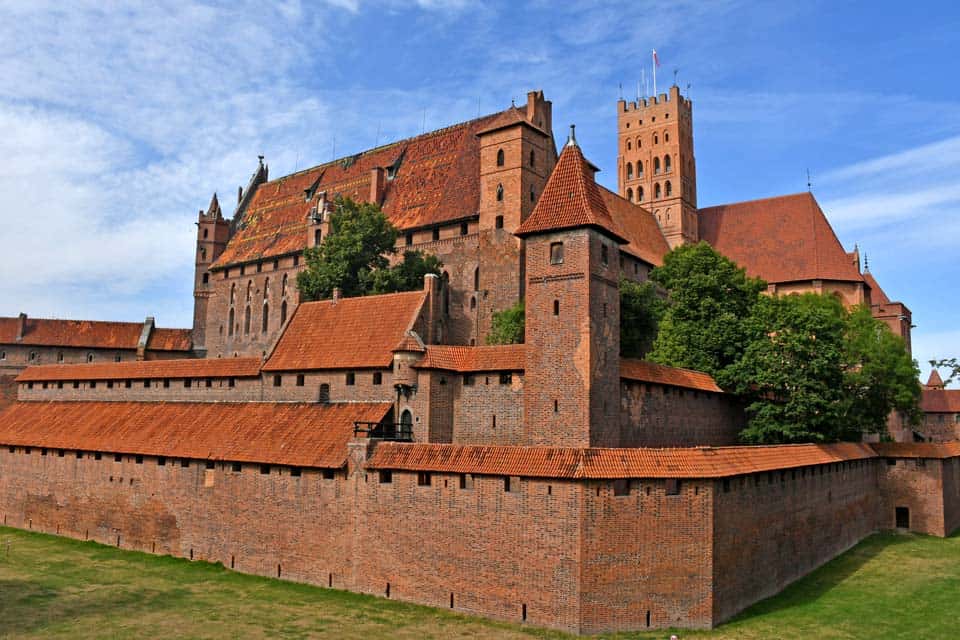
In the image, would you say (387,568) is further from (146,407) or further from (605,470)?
(146,407)

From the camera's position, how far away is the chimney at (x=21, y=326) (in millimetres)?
60000

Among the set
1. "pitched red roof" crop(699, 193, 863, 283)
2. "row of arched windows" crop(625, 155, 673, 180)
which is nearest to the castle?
"pitched red roof" crop(699, 193, 863, 283)

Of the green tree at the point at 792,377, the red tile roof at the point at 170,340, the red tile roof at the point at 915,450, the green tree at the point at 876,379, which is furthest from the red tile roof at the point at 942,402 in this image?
the red tile roof at the point at 170,340

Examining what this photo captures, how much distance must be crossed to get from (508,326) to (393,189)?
19132 mm

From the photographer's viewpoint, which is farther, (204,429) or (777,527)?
(204,429)

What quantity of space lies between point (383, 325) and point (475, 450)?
1015 cm

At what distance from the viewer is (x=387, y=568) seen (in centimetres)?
→ 2627

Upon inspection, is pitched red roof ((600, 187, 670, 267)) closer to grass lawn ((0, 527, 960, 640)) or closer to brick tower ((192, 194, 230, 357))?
grass lawn ((0, 527, 960, 640))

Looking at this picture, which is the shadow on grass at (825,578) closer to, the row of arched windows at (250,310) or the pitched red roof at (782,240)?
the pitched red roof at (782,240)

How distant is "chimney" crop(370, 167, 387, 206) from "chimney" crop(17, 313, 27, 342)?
2976cm

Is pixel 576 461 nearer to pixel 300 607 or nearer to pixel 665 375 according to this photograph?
pixel 665 375

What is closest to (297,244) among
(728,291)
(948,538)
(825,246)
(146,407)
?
(146,407)

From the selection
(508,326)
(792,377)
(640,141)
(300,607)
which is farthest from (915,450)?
(640,141)

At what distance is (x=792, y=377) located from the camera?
3456 centimetres
